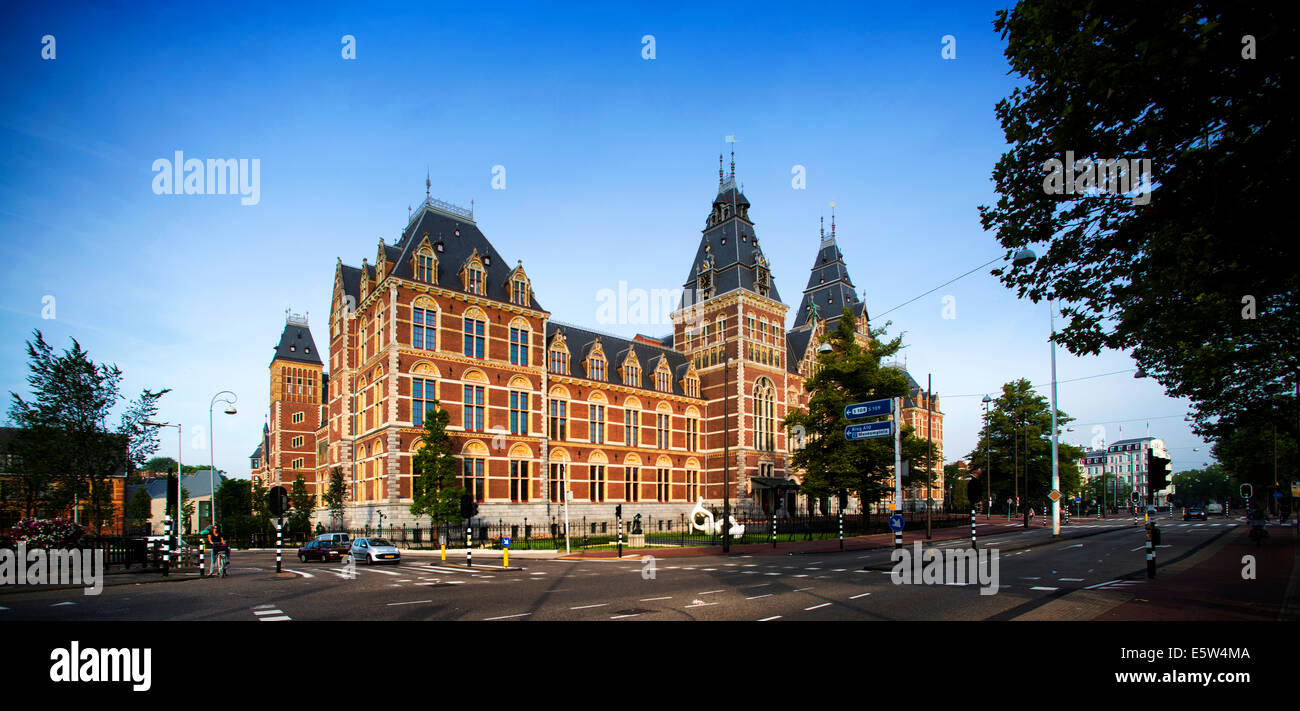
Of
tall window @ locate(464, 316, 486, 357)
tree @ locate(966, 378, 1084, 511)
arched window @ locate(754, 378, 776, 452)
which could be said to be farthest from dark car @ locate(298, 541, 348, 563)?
tree @ locate(966, 378, 1084, 511)

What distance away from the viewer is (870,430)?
1908 centimetres

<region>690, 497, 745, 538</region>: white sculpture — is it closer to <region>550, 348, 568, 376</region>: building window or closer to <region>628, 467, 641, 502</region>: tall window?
<region>628, 467, 641, 502</region>: tall window

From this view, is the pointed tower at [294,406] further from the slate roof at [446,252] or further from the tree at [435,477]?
the tree at [435,477]

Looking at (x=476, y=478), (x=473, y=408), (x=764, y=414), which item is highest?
(x=473, y=408)

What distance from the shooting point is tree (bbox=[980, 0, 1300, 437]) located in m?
7.95

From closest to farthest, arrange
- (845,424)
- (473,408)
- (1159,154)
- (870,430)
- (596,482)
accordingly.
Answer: (1159,154), (870,430), (473,408), (845,424), (596,482)

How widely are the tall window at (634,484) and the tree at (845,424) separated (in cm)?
1334

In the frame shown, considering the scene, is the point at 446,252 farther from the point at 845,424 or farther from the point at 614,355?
the point at 845,424

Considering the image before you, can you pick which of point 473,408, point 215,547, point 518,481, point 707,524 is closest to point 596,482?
point 518,481

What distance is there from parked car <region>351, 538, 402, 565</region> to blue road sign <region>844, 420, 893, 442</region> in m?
19.2

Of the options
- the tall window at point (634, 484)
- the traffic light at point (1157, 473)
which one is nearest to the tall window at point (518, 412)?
the tall window at point (634, 484)

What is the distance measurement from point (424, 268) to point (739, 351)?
2681 cm
